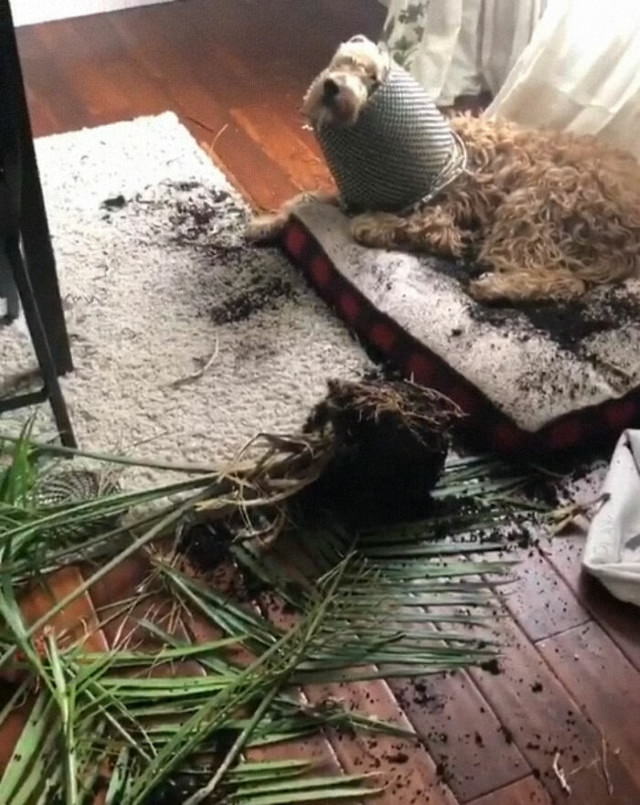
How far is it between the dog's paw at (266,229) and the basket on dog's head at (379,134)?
16 centimetres

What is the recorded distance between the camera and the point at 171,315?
6.93 feet

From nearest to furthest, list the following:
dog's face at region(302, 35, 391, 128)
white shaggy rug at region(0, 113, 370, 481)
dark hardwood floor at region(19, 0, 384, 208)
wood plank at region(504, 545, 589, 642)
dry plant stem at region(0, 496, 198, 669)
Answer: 1. dry plant stem at region(0, 496, 198, 669)
2. wood plank at region(504, 545, 589, 642)
3. white shaggy rug at region(0, 113, 370, 481)
4. dog's face at region(302, 35, 391, 128)
5. dark hardwood floor at region(19, 0, 384, 208)

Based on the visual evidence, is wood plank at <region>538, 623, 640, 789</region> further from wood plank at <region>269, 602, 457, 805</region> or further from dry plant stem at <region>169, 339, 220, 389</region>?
dry plant stem at <region>169, 339, 220, 389</region>

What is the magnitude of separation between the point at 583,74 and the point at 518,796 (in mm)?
1608

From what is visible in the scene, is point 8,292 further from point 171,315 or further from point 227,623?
point 227,623

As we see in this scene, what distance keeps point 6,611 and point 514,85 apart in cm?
165

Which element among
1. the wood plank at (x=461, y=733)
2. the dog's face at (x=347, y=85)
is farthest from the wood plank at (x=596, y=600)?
the dog's face at (x=347, y=85)

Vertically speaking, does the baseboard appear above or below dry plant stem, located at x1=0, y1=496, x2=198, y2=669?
above

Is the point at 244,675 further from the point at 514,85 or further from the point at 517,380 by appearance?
the point at 514,85

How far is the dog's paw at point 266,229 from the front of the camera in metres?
2.26

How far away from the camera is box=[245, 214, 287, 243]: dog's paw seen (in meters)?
2.26

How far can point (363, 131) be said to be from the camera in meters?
2.04

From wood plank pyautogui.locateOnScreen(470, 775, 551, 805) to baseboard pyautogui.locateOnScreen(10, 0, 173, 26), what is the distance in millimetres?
2607

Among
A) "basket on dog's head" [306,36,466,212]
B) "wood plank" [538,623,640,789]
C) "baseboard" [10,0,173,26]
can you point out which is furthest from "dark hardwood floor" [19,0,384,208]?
"wood plank" [538,623,640,789]
